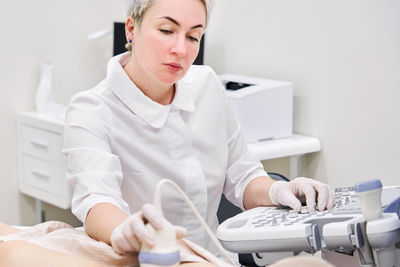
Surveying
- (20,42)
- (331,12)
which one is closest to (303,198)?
(331,12)

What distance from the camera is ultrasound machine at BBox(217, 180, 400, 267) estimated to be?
0.94 m

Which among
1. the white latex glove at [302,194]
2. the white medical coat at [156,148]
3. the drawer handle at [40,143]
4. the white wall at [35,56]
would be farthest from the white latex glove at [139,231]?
the white wall at [35,56]

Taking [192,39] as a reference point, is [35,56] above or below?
below

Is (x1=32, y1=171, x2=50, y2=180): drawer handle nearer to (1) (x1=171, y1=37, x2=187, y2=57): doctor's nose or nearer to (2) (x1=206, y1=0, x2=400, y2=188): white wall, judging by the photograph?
(2) (x1=206, y1=0, x2=400, y2=188): white wall

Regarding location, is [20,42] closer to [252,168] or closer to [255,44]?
[255,44]

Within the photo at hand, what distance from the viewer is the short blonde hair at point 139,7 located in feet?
4.31

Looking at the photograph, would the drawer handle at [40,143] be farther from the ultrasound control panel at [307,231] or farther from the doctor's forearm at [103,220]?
the ultrasound control panel at [307,231]

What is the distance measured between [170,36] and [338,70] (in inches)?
52.0

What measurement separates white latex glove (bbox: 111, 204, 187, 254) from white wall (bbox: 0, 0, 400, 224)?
165 centimetres

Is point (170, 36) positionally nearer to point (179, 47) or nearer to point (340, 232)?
point (179, 47)

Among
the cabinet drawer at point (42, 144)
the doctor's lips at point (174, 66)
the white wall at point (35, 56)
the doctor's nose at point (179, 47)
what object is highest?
the doctor's nose at point (179, 47)

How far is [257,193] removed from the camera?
1.48 meters

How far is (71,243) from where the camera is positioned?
96 centimetres

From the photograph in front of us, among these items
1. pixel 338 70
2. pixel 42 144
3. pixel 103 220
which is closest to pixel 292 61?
pixel 338 70
